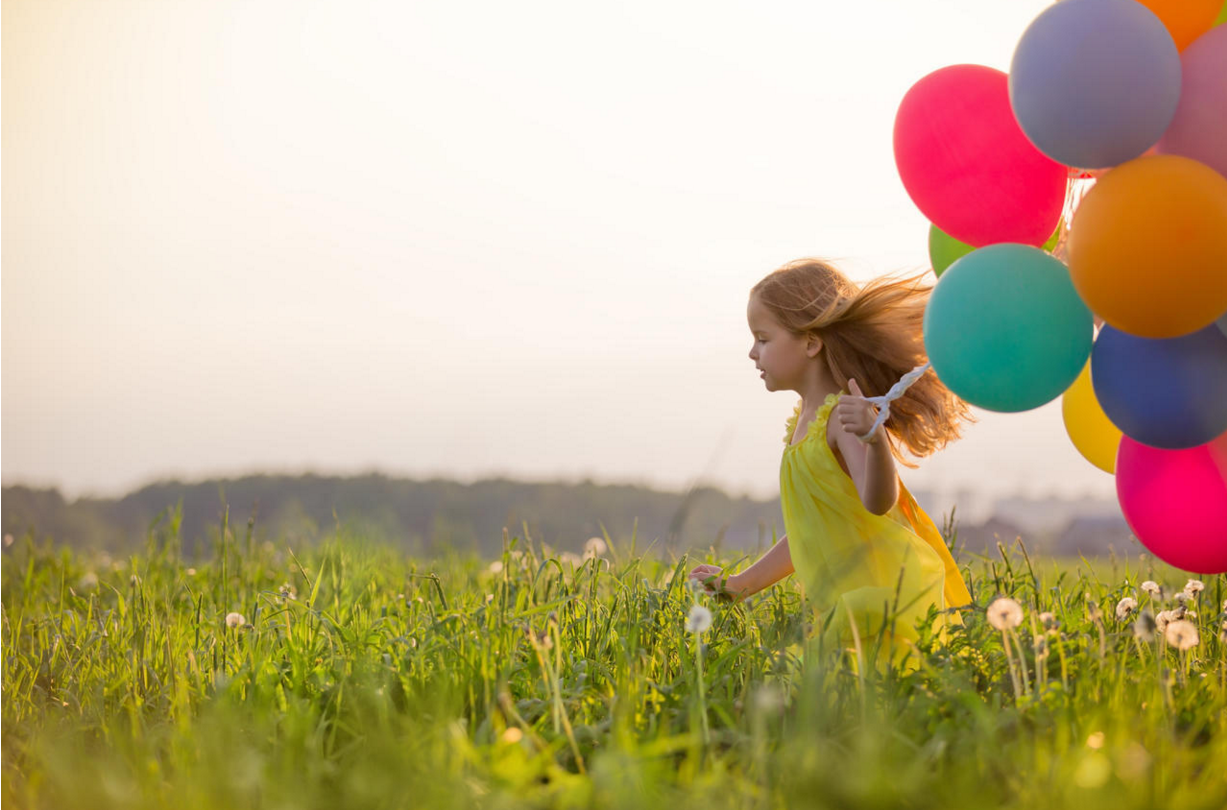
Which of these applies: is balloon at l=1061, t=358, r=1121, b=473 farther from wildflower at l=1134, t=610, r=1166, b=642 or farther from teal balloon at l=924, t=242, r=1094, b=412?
wildflower at l=1134, t=610, r=1166, b=642

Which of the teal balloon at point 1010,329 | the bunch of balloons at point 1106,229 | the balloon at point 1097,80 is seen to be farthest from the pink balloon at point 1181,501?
the balloon at point 1097,80

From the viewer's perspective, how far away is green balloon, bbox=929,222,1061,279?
2.81m

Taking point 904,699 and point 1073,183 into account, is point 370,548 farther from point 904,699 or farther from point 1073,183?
point 1073,183

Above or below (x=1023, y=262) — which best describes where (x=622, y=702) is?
below

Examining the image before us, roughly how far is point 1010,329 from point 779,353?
42.1 inches

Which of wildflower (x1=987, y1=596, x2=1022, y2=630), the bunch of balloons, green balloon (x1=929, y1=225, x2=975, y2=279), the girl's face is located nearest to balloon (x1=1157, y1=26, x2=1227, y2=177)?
the bunch of balloons

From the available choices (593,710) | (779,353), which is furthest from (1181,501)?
(593,710)

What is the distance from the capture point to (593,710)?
6.98 ft

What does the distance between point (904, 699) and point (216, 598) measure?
274cm

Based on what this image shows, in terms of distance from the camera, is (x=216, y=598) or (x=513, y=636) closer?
(x=513, y=636)

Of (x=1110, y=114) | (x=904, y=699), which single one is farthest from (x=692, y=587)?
(x=1110, y=114)

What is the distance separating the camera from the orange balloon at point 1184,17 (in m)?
2.28

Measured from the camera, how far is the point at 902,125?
2.56 m

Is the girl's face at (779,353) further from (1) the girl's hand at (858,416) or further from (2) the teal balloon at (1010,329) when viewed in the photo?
(2) the teal balloon at (1010,329)
